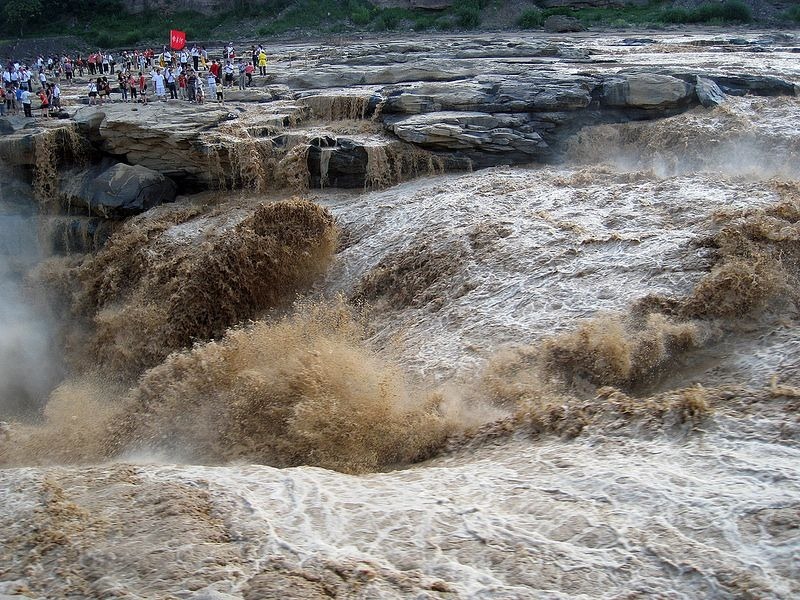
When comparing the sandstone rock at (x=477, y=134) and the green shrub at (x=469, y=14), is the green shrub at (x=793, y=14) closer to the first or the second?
the green shrub at (x=469, y=14)

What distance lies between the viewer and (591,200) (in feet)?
33.6

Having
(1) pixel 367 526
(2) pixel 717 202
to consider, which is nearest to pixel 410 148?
(2) pixel 717 202

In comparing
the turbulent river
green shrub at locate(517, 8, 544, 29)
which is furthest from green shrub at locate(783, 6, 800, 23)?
the turbulent river

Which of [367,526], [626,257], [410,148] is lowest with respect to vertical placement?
[367,526]

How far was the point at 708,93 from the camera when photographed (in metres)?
13.0

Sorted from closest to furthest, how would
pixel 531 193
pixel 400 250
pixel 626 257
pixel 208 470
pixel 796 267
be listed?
pixel 208 470
pixel 796 267
pixel 626 257
pixel 400 250
pixel 531 193

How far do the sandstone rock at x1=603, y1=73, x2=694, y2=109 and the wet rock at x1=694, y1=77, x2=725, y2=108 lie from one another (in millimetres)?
140

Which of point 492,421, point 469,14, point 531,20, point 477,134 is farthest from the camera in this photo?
point 469,14

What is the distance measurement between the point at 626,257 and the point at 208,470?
5.16 meters

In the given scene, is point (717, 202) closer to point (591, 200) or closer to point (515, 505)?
point (591, 200)

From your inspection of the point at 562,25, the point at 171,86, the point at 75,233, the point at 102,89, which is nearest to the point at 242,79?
the point at 171,86

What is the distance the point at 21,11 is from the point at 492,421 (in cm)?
3755

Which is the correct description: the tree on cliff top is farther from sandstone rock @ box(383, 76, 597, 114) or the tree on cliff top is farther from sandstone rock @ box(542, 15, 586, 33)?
sandstone rock @ box(383, 76, 597, 114)

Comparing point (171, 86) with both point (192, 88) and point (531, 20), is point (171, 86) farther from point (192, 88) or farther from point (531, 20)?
point (531, 20)
